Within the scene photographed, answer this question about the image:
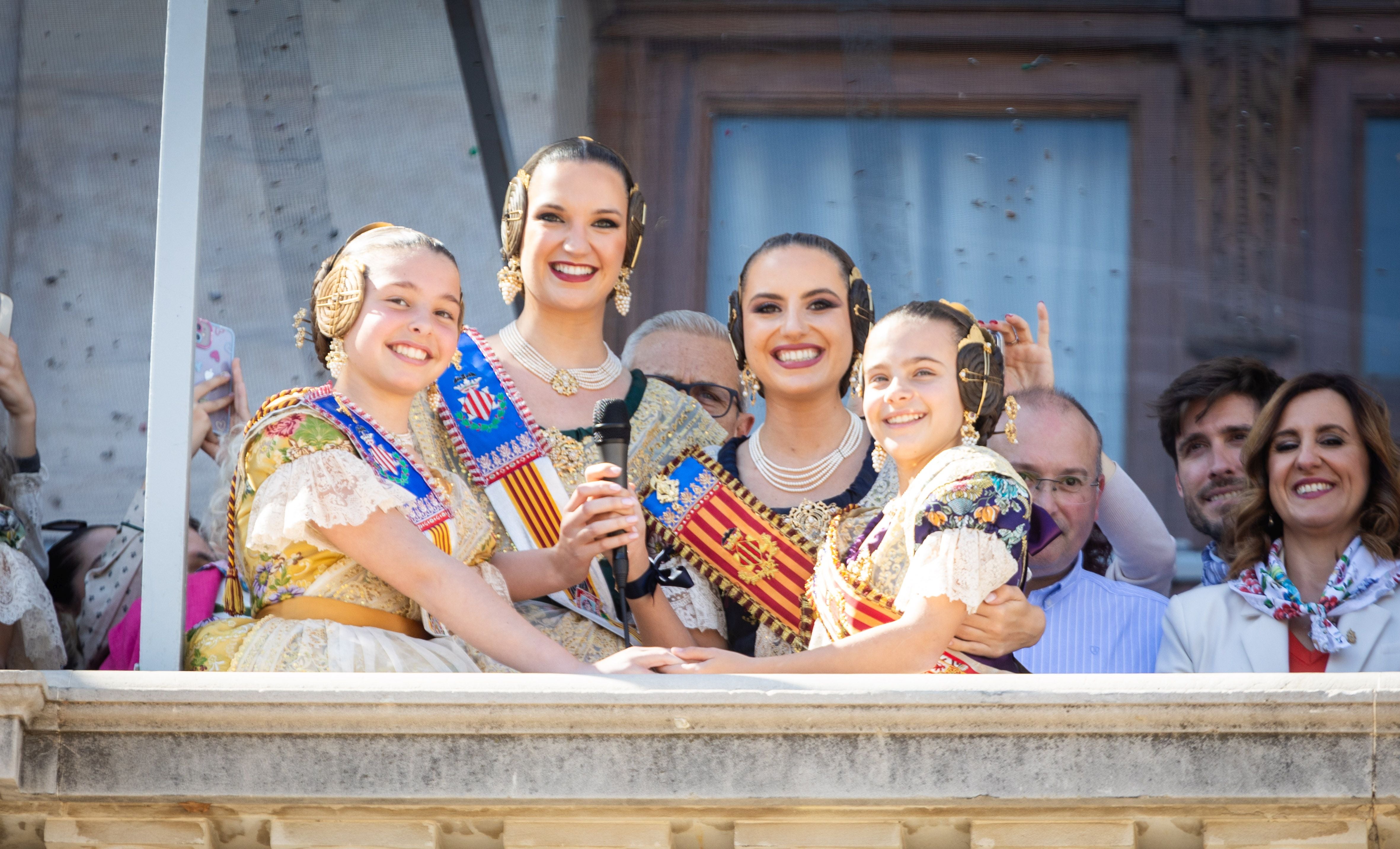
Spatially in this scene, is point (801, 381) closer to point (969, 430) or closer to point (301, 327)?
point (969, 430)

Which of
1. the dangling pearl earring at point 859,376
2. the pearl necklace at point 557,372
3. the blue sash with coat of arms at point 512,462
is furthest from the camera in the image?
the pearl necklace at point 557,372

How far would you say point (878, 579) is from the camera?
10.9ft

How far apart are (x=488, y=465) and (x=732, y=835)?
4.01 feet

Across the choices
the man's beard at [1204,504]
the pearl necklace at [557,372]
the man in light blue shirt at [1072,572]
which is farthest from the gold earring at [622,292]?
the man's beard at [1204,504]

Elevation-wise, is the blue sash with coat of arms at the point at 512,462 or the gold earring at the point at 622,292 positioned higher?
the gold earring at the point at 622,292

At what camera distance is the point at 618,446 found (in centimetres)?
323

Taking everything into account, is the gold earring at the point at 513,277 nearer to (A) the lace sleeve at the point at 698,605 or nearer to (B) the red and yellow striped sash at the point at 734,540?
(B) the red and yellow striped sash at the point at 734,540

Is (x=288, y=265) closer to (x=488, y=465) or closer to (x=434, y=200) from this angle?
(x=434, y=200)

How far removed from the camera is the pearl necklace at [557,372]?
13.5 feet

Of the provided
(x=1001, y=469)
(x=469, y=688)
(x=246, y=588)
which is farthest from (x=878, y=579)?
(x=246, y=588)

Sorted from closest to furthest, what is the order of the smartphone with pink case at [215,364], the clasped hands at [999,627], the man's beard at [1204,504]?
the clasped hands at [999,627], the smartphone with pink case at [215,364], the man's beard at [1204,504]

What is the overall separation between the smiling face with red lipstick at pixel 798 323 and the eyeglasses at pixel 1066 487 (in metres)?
0.62

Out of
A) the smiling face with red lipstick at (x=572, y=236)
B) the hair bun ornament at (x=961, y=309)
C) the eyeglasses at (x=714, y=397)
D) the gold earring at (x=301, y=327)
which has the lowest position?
the eyeglasses at (x=714, y=397)

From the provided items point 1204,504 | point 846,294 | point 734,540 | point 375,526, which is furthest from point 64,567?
point 1204,504
